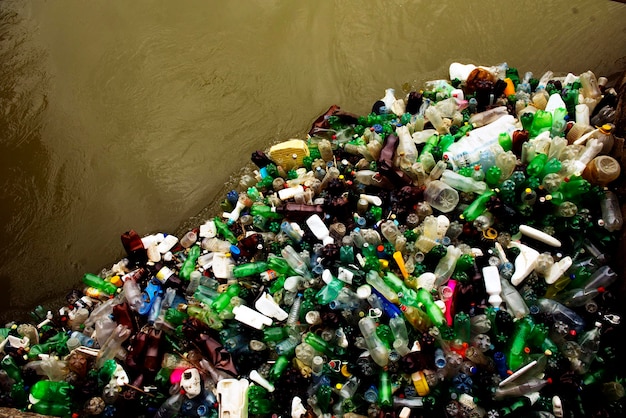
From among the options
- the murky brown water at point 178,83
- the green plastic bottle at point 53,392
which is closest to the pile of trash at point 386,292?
the green plastic bottle at point 53,392

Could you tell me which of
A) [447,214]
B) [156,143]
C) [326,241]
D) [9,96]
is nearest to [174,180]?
[156,143]

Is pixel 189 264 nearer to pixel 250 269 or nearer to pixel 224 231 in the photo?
pixel 224 231

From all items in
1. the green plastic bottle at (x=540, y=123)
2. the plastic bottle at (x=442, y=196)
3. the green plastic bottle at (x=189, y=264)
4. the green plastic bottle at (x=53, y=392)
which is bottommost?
the green plastic bottle at (x=53, y=392)

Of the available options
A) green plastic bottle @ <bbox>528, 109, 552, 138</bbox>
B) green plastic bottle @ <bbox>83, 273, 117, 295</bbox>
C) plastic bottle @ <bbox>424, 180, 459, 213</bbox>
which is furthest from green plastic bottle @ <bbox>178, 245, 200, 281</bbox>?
green plastic bottle @ <bbox>528, 109, 552, 138</bbox>

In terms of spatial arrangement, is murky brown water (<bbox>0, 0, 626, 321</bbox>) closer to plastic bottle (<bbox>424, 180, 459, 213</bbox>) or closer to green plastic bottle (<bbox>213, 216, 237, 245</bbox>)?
green plastic bottle (<bbox>213, 216, 237, 245</bbox>)

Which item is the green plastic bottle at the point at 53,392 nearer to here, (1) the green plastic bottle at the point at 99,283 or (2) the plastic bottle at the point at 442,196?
(1) the green plastic bottle at the point at 99,283

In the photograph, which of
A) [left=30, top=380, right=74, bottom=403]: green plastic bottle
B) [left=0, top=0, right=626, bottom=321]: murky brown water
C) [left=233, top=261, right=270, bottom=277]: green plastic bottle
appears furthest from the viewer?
[left=0, top=0, right=626, bottom=321]: murky brown water
